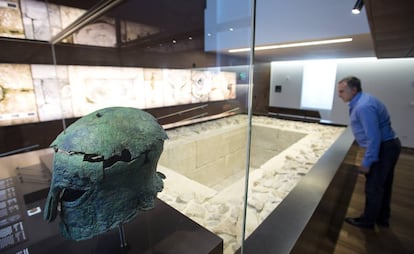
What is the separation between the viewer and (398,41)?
7.39 feet

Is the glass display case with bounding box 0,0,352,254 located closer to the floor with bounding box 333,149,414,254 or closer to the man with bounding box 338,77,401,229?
the man with bounding box 338,77,401,229

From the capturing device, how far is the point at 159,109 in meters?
2.77

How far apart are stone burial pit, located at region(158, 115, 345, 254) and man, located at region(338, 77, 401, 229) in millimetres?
494

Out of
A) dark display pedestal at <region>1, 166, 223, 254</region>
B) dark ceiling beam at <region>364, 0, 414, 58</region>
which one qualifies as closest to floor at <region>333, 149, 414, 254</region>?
dark display pedestal at <region>1, 166, 223, 254</region>

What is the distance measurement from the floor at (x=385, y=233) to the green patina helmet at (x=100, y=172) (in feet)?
6.24

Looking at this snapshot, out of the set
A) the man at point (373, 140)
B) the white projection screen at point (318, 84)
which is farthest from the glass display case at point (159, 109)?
the white projection screen at point (318, 84)

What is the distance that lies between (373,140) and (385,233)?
100 cm

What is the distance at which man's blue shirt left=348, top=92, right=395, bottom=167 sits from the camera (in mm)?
1668

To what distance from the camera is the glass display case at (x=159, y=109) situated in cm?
93

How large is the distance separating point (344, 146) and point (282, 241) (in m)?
1.98

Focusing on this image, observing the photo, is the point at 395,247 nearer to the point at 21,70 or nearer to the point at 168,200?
the point at 168,200

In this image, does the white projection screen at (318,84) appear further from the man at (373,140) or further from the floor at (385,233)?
the man at (373,140)

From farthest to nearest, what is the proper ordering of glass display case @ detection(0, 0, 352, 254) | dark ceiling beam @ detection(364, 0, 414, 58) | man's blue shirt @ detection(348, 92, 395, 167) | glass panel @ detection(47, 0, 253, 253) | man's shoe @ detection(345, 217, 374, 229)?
man's shoe @ detection(345, 217, 374, 229) < man's blue shirt @ detection(348, 92, 395, 167) < glass panel @ detection(47, 0, 253, 253) < dark ceiling beam @ detection(364, 0, 414, 58) < glass display case @ detection(0, 0, 352, 254)

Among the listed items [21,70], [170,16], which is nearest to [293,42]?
[170,16]
